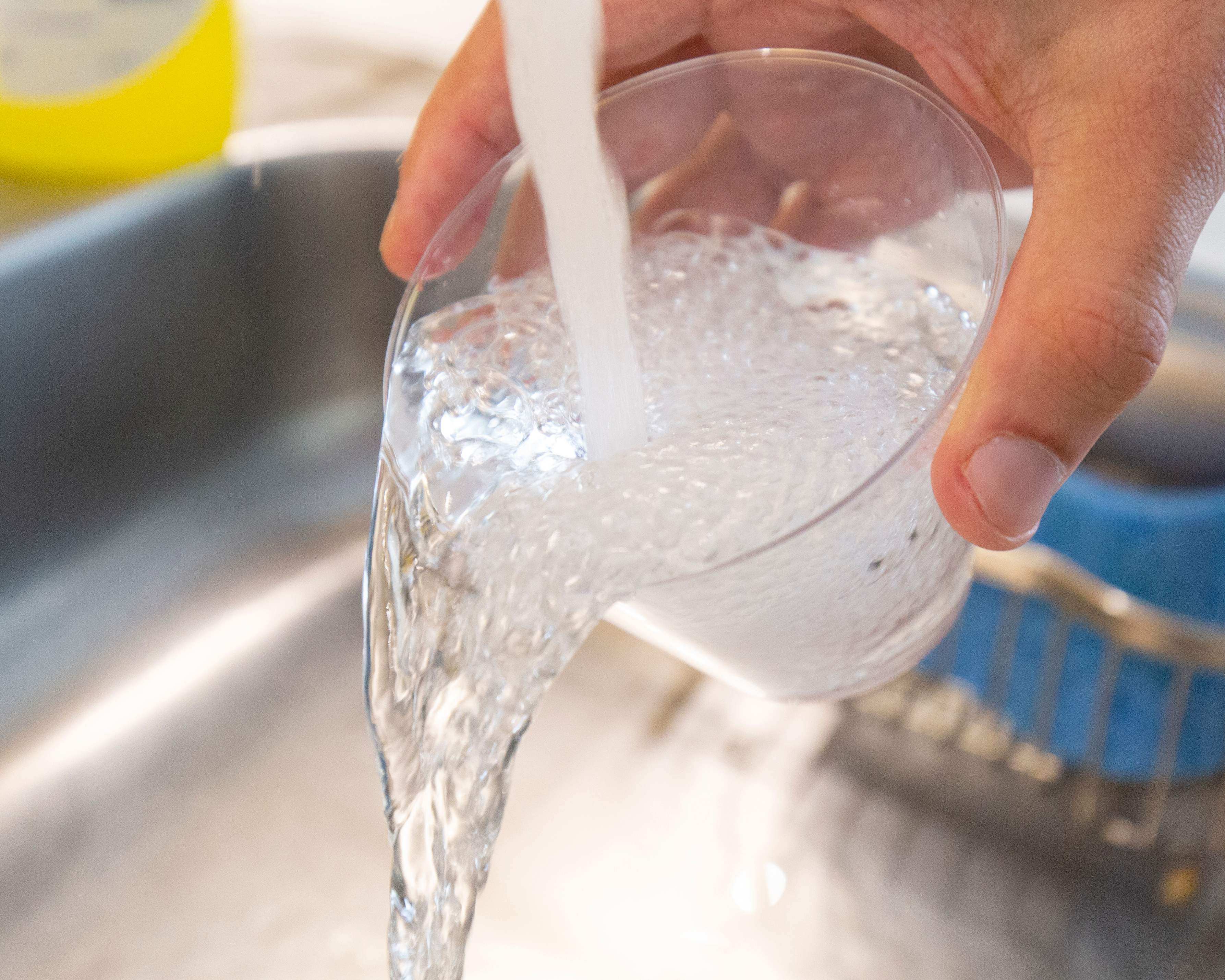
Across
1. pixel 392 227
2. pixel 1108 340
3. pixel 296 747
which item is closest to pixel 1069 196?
pixel 1108 340

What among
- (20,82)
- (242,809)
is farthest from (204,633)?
(20,82)

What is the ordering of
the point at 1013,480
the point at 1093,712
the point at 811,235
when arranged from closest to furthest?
the point at 1013,480 → the point at 811,235 → the point at 1093,712

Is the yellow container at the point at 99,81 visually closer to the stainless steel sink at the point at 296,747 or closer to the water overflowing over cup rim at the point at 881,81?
the stainless steel sink at the point at 296,747

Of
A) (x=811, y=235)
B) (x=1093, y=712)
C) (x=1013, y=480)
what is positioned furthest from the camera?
(x=1093, y=712)

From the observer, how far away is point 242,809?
0.52 metres

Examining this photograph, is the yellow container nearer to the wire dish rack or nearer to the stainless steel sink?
the stainless steel sink

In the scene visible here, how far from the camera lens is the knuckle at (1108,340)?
10.1 inches

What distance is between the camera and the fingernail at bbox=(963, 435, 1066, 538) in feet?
0.82

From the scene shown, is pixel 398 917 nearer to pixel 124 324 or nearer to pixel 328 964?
pixel 328 964

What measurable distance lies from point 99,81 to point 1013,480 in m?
0.49

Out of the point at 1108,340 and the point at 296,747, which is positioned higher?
the point at 1108,340

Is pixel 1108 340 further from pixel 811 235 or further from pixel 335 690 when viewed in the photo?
pixel 335 690

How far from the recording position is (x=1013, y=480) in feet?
0.84

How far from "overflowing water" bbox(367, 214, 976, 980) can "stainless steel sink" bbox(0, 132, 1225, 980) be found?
19 centimetres
